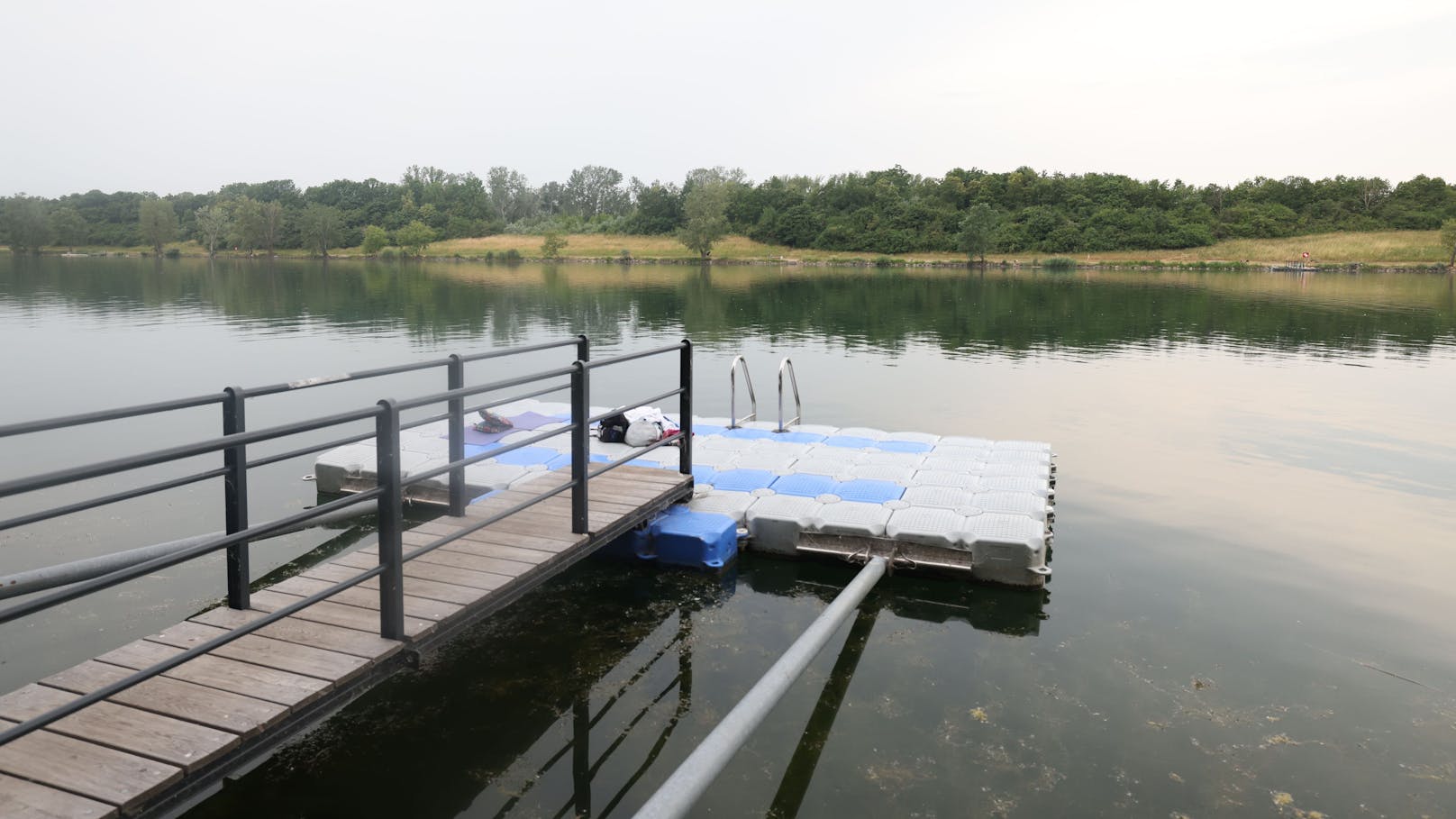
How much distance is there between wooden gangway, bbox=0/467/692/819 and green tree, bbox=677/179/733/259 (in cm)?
8792

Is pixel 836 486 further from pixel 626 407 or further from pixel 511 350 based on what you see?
pixel 511 350

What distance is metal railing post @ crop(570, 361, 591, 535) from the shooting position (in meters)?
5.39

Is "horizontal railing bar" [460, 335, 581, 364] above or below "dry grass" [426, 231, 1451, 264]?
below

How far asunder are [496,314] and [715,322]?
794cm

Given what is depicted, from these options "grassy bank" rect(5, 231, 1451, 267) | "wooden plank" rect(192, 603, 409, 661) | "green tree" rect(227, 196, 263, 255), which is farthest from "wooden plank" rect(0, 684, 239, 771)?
"green tree" rect(227, 196, 263, 255)

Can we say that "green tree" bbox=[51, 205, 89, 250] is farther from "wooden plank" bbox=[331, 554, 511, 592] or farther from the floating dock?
"wooden plank" bbox=[331, 554, 511, 592]

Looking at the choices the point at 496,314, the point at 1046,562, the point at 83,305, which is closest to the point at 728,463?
the point at 1046,562

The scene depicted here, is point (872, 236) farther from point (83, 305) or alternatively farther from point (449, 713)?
point (449, 713)

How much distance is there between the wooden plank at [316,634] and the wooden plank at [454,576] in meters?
0.62

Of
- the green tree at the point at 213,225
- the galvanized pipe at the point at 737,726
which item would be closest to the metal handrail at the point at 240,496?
the galvanized pipe at the point at 737,726

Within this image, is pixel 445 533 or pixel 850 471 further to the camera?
pixel 850 471

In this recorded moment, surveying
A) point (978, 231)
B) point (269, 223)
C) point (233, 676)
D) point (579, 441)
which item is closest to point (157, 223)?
point (269, 223)

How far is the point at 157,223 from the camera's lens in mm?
108375

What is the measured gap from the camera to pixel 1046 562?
7.80 meters
